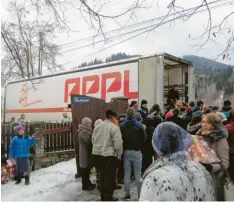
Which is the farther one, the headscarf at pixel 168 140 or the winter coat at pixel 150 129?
the winter coat at pixel 150 129

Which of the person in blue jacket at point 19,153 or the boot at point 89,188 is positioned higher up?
the person in blue jacket at point 19,153

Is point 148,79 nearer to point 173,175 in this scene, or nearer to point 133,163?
point 133,163

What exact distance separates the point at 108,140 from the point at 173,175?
162 inches

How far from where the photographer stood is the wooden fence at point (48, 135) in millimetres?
9398

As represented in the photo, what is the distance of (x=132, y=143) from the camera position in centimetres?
641

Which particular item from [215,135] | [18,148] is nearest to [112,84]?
[18,148]

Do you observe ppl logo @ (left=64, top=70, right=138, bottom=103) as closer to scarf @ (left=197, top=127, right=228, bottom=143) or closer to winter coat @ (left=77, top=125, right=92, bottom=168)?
winter coat @ (left=77, top=125, right=92, bottom=168)

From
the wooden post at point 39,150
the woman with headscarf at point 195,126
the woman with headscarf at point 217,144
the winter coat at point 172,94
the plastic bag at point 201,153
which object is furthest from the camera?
the winter coat at point 172,94

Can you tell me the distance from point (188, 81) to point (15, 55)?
7.65 m

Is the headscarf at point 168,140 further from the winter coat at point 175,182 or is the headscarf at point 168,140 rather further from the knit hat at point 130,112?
the knit hat at point 130,112

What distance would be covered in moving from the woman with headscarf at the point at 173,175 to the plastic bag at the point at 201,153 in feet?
3.94

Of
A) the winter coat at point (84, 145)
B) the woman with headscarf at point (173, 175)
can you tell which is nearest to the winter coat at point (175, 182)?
the woman with headscarf at point (173, 175)

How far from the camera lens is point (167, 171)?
2234 millimetres

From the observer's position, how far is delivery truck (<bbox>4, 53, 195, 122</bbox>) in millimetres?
11492
